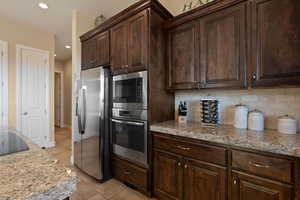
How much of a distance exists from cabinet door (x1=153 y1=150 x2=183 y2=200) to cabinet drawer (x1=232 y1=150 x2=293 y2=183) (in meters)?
0.59

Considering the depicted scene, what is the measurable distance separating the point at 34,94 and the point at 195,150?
407cm

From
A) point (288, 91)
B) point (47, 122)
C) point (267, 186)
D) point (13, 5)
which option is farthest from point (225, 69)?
point (47, 122)

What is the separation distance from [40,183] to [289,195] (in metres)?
1.57

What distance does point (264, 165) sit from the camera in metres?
1.19

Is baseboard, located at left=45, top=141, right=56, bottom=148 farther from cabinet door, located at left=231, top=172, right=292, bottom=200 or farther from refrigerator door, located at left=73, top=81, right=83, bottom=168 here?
cabinet door, located at left=231, top=172, right=292, bottom=200

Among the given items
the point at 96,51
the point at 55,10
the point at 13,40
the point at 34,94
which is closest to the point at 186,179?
the point at 96,51

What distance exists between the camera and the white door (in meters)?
3.61

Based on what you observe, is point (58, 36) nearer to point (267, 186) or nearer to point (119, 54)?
point (119, 54)

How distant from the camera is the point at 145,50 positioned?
6.48ft

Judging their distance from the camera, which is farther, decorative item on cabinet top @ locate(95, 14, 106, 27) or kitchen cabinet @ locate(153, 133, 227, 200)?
decorative item on cabinet top @ locate(95, 14, 106, 27)

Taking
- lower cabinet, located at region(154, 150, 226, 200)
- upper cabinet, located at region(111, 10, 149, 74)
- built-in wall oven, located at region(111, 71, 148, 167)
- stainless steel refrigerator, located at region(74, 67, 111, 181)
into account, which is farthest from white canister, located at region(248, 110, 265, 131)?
stainless steel refrigerator, located at region(74, 67, 111, 181)

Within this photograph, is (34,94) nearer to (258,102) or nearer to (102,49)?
(102,49)

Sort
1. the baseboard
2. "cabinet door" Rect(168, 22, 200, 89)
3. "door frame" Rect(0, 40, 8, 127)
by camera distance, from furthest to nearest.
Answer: the baseboard < "door frame" Rect(0, 40, 8, 127) < "cabinet door" Rect(168, 22, 200, 89)

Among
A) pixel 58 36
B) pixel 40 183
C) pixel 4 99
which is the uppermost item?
pixel 58 36
